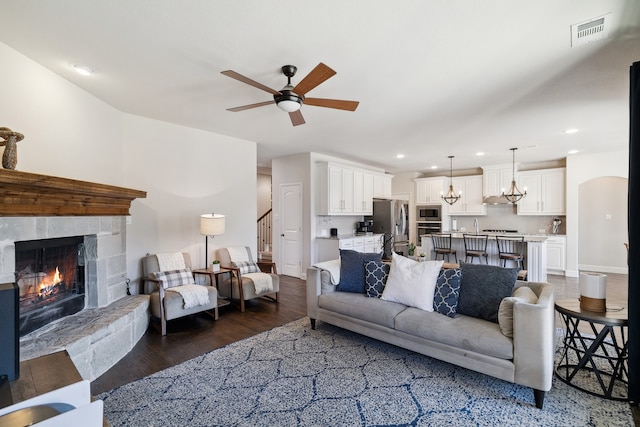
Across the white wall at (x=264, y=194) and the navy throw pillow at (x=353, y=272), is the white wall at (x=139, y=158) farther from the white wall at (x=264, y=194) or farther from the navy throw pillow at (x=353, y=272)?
the white wall at (x=264, y=194)

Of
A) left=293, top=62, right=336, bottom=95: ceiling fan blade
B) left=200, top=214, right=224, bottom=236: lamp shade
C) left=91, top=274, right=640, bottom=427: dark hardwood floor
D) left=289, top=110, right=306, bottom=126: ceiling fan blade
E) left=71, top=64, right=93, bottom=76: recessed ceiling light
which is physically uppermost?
left=71, top=64, right=93, bottom=76: recessed ceiling light

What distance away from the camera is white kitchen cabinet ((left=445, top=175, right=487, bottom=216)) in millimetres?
8039

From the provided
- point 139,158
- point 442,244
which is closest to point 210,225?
point 139,158

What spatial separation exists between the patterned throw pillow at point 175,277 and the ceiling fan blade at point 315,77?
2.76 metres

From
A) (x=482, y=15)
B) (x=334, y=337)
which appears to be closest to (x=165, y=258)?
(x=334, y=337)

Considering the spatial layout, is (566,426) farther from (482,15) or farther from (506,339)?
(482,15)

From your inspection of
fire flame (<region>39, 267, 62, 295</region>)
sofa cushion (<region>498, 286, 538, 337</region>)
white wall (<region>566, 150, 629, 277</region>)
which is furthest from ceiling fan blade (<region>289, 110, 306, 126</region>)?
white wall (<region>566, 150, 629, 277</region>)

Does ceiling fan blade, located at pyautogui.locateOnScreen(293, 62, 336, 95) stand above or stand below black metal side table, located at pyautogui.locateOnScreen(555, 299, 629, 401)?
above

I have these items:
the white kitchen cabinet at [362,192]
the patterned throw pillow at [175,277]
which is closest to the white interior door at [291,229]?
the white kitchen cabinet at [362,192]

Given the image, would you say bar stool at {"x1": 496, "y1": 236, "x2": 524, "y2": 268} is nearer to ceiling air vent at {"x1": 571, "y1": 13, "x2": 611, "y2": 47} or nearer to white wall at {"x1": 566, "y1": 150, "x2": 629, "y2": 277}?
white wall at {"x1": 566, "y1": 150, "x2": 629, "y2": 277}

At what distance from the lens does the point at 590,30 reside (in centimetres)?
211

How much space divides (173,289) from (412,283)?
2.76m

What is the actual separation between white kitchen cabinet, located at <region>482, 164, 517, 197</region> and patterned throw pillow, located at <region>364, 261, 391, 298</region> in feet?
18.9

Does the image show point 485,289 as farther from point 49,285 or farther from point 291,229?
point 291,229
